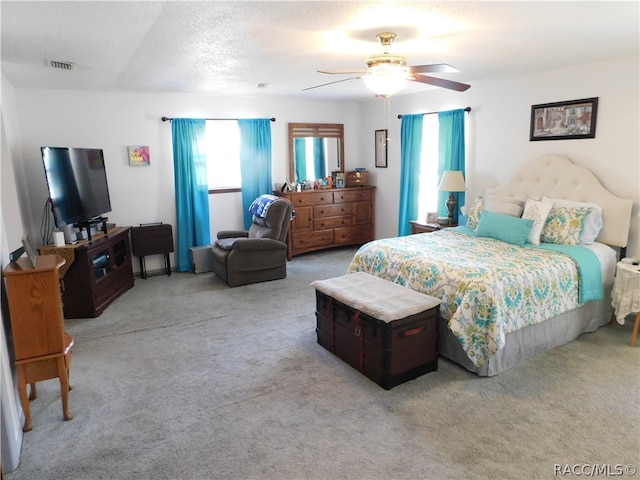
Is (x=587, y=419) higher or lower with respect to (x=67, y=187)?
lower

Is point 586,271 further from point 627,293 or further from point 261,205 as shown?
point 261,205

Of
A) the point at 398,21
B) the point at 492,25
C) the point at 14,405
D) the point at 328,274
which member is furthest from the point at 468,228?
the point at 14,405

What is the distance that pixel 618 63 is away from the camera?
150 inches

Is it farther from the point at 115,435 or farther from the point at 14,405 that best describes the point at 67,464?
the point at 14,405

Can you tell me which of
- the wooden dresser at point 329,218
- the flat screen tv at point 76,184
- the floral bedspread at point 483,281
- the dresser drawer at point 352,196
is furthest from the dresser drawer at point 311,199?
the floral bedspread at point 483,281

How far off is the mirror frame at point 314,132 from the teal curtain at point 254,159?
0.42 m

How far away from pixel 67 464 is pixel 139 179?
4082 millimetres

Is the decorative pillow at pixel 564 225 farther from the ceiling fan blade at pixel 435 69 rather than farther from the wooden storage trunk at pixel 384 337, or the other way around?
the ceiling fan blade at pixel 435 69

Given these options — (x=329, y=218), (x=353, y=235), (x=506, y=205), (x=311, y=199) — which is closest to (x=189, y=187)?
(x=311, y=199)

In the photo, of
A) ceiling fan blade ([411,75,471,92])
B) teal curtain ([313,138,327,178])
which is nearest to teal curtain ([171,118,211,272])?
teal curtain ([313,138,327,178])

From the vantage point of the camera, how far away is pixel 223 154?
246 inches

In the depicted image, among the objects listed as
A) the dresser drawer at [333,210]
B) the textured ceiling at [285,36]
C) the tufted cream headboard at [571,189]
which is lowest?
the dresser drawer at [333,210]

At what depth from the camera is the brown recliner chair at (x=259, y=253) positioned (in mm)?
5164

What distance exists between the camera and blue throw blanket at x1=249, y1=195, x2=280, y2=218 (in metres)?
5.58
